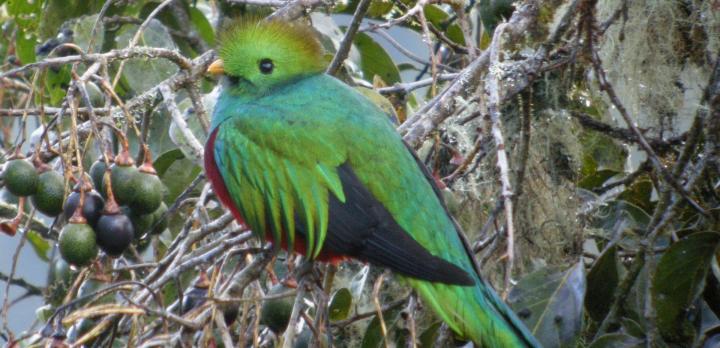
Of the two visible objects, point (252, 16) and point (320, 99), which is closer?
point (320, 99)

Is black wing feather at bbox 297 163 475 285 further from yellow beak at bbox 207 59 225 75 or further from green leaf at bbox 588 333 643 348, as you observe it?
yellow beak at bbox 207 59 225 75

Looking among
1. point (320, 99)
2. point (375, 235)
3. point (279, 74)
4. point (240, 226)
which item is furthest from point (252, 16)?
point (375, 235)

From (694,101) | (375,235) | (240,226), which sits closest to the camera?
(375,235)

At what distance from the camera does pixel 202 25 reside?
14.6ft

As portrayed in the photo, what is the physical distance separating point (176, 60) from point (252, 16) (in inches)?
19.2

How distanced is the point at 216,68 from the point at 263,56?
6.1 inches

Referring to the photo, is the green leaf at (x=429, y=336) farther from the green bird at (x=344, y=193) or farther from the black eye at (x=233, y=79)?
the black eye at (x=233, y=79)

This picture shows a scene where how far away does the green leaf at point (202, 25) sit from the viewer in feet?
14.5

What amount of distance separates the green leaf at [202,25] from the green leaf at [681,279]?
7.66 feet

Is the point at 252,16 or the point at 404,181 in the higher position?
the point at 252,16

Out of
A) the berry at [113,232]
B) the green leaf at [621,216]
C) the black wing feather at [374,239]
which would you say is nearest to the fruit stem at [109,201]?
the berry at [113,232]

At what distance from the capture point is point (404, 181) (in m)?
2.89

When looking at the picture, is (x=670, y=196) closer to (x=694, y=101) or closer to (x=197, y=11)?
(x=694, y=101)

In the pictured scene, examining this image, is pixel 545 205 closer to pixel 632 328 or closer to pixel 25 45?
pixel 632 328
